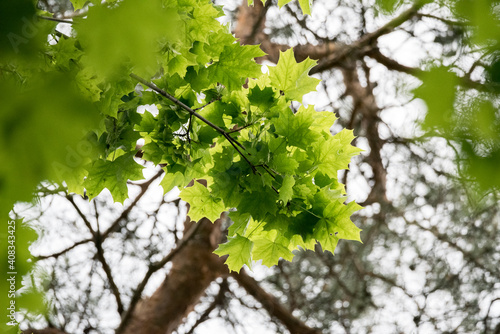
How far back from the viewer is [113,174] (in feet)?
3.92

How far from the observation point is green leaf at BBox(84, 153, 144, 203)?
1.18 m

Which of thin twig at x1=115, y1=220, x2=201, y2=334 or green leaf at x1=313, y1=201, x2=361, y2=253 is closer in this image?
green leaf at x1=313, y1=201, x2=361, y2=253

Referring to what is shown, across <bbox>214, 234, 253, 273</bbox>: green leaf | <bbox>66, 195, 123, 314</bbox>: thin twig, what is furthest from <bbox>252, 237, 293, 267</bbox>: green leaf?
<bbox>66, 195, 123, 314</bbox>: thin twig

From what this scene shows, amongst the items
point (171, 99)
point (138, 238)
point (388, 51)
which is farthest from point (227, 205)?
point (388, 51)

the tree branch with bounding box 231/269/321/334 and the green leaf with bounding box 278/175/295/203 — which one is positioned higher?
the tree branch with bounding box 231/269/321/334

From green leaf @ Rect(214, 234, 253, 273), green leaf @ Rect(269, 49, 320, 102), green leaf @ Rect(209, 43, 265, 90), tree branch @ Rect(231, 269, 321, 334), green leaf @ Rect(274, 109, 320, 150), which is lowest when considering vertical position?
green leaf @ Rect(214, 234, 253, 273)

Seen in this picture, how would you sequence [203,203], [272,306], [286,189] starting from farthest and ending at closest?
[272,306] → [203,203] → [286,189]

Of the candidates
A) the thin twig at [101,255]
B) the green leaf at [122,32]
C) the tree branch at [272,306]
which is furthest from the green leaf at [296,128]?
the tree branch at [272,306]

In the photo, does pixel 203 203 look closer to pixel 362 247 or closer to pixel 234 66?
pixel 234 66

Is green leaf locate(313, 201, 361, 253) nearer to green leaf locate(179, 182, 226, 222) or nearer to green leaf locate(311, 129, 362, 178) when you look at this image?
green leaf locate(311, 129, 362, 178)

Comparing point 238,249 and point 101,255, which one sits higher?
point 101,255

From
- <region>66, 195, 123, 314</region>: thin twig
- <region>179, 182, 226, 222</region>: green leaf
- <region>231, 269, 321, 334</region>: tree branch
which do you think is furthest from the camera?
<region>231, 269, 321, 334</region>: tree branch

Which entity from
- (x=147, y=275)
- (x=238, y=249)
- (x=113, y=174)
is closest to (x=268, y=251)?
(x=238, y=249)

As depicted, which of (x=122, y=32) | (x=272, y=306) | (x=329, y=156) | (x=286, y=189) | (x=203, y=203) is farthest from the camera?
(x=272, y=306)
